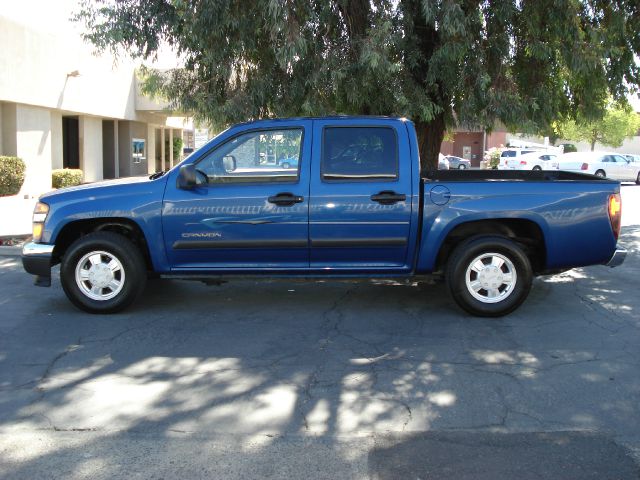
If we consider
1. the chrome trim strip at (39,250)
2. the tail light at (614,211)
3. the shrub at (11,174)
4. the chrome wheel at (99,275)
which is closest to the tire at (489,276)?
the tail light at (614,211)

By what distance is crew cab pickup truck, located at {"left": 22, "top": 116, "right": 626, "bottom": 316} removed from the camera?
6.32 m

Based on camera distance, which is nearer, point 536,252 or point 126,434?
point 126,434

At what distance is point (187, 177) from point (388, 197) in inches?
73.8

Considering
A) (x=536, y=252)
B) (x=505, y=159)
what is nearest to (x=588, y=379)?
(x=536, y=252)

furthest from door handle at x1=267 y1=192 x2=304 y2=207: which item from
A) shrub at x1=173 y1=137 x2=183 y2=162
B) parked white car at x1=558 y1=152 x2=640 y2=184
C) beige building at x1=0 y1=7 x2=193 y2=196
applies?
shrub at x1=173 y1=137 x2=183 y2=162

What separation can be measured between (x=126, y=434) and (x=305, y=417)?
1087 mm

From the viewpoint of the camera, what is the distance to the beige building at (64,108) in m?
18.8

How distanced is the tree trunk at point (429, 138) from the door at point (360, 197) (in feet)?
13.8

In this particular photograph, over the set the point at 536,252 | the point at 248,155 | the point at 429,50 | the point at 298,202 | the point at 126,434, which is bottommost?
the point at 126,434

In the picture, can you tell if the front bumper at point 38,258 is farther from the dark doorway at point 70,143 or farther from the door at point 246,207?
the dark doorway at point 70,143

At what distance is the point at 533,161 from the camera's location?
3478 cm

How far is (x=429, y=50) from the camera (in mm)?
9906

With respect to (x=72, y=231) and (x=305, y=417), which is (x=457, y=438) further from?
(x=72, y=231)

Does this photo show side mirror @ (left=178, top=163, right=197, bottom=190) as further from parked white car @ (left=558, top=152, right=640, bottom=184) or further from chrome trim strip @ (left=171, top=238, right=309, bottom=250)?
parked white car @ (left=558, top=152, right=640, bottom=184)
